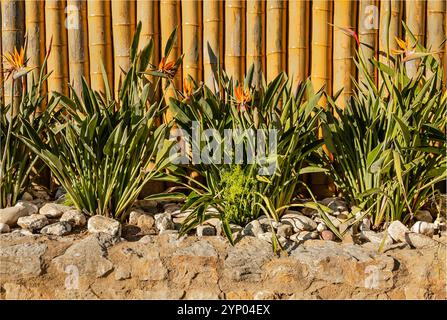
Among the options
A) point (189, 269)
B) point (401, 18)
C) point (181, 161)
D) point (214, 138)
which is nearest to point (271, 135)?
point (214, 138)

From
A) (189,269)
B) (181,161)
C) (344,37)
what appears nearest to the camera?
(189,269)

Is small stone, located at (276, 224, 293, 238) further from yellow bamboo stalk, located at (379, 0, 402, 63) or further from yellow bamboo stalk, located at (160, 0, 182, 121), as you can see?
yellow bamboo stalk, located at (379, 0, 402, 63)

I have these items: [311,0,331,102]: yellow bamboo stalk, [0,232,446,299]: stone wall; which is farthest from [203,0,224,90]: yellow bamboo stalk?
[0,232,446,299]: stone wall

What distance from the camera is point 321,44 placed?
129 inches

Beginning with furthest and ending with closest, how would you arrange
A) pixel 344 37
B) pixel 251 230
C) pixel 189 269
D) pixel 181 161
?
pixel 344 37
pixel 181 161
pixel 251 230
pixel 189 269

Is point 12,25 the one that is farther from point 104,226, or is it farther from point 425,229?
point 425,229

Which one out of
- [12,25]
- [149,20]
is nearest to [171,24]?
[149,20]

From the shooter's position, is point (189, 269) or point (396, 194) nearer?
point (189, 269)

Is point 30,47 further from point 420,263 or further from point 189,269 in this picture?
point 420,263

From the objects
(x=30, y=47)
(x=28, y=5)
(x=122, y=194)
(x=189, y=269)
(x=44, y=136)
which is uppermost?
(x=28, y=5)

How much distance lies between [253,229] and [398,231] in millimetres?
585

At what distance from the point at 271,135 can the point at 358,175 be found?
431mm

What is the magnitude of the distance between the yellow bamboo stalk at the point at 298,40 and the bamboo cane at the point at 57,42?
3.70 ft

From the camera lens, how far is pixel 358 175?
2854mm
